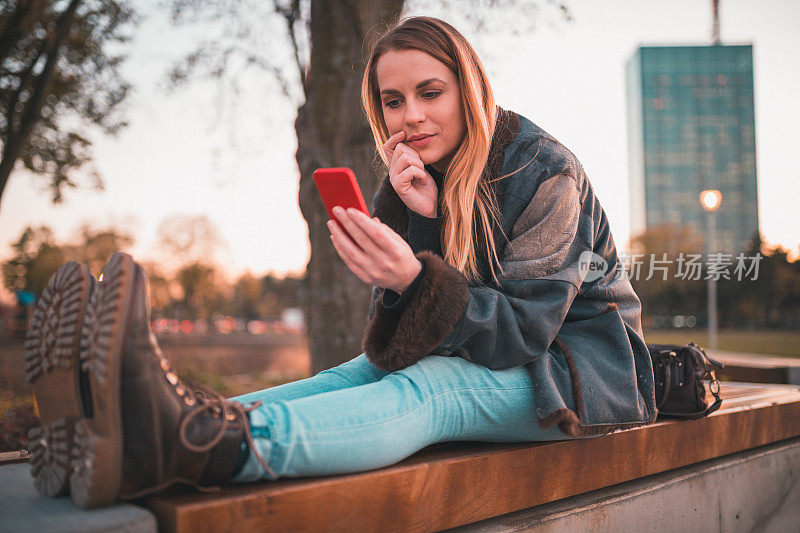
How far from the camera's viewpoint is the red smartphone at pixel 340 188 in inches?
68.2

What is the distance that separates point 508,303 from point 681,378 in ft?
3.32

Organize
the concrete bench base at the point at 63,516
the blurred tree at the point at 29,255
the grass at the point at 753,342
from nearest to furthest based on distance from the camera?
the concrete bench base at the point at 63,516
the grass at the point at 753,342
the blurred tree at the point at 29,255

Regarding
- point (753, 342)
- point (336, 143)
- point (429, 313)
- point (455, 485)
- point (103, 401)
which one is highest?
point (336, 143)

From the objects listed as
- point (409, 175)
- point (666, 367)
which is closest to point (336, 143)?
point (409, 175)

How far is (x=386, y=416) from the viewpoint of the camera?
1677mm

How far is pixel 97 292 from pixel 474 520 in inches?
48.0

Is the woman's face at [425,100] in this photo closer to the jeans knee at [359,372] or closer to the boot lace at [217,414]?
the jeans knee at [359,372]

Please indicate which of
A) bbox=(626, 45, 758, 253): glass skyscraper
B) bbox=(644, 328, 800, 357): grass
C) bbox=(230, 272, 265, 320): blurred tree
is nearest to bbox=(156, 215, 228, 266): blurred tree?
bbox=(230, 272, 265, 320): blurred tree

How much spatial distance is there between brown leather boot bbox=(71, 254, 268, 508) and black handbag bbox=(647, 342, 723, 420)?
1668 mm

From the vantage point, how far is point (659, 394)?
2.48 m

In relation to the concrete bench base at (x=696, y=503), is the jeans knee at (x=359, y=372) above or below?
above

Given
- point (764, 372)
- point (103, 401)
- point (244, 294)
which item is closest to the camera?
point (103, 401)

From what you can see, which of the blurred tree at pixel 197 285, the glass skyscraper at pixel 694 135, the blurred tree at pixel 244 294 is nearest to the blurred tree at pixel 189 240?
the blurred tree at pixel 197 285

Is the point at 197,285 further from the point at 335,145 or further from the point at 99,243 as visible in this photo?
the point at 335,145
